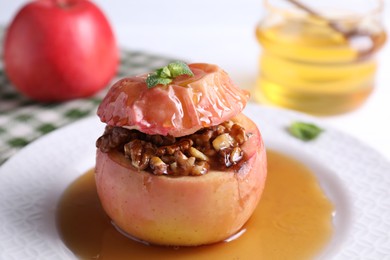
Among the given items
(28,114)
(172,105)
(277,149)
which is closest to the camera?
(172,105)

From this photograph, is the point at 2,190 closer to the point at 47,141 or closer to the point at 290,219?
the point at 47,141

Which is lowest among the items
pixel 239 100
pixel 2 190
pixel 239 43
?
pixel 239 43

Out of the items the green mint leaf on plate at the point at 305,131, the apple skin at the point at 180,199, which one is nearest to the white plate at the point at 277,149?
the green mint leaf on plate at the point at 305,131

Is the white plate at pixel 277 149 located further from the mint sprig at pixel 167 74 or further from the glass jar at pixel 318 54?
the mint sprig at pixel 167 74

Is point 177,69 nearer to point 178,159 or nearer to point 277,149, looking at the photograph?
point 178,159

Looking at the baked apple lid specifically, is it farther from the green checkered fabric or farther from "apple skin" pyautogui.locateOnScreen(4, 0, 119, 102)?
"apple skin" pyautogui.locateOnScreen(4, 0, 119, 102)

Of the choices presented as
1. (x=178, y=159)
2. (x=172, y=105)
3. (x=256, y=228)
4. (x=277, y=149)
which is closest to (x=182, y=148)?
(x=178, y=159)

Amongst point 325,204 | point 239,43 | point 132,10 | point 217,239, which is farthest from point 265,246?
point 132,10
